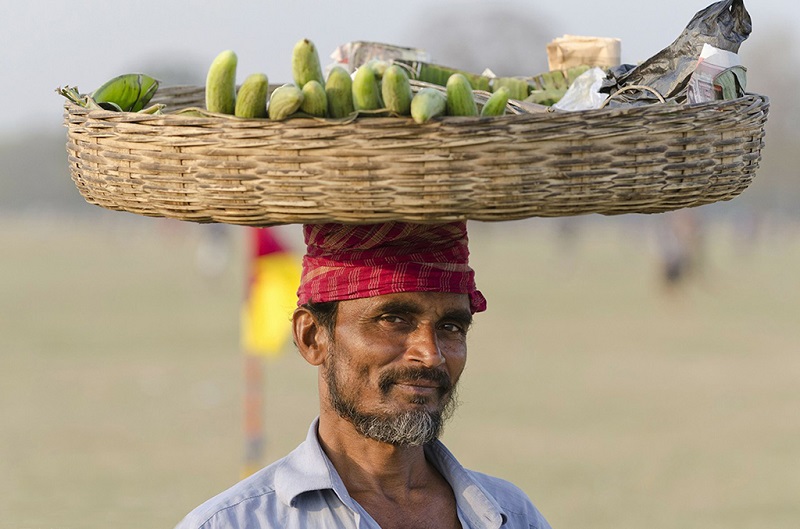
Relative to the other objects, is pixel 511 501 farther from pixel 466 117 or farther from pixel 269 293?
pixel 269 293

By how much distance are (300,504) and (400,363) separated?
41 cm

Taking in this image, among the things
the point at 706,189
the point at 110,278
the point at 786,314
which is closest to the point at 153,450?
the point at 706,189

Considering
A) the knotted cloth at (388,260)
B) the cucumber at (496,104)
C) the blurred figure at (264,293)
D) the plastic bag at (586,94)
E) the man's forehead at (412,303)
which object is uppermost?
the plastic bag at (586,94)

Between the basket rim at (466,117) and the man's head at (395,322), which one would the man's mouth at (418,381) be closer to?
the man's head at (395,322)

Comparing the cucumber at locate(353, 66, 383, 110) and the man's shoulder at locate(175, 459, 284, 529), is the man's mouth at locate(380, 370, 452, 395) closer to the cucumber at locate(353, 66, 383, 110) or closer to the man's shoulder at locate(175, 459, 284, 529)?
the man's shoulder at locate(175, 459, 284, 529)

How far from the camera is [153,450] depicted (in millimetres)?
12469

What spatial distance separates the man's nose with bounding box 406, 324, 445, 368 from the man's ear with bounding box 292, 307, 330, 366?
28 cm

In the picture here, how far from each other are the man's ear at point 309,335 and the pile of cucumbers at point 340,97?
73 cm

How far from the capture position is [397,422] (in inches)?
115

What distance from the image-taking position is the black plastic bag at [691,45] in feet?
9.27

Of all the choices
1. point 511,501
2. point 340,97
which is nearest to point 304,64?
point 340,97

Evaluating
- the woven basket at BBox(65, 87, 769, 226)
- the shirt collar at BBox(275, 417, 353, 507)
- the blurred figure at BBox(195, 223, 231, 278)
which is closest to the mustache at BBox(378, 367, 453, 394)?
the shirt collar at BBox(275, 417, 353, 507)

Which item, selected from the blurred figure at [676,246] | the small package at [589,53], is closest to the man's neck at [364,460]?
the small package at [589,53]

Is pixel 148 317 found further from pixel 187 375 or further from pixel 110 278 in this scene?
pixel 110 278
